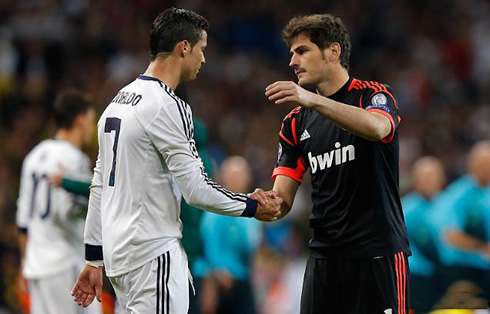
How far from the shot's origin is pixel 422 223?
9.56 metres

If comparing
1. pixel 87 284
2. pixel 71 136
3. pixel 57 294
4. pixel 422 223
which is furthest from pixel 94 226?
pixel 422 223

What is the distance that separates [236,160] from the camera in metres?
9.36

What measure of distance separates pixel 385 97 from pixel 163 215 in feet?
4.35

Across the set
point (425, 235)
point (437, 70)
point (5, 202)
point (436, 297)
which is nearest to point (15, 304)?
point (5, 202)

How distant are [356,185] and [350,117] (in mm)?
491

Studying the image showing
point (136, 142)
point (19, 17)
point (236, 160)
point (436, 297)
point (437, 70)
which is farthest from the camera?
point (437, 70)

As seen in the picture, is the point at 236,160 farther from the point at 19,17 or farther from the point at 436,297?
the point at 19,17

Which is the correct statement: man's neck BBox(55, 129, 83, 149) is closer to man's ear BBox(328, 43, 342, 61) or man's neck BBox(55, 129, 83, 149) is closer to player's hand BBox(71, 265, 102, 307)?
player's hand BBox(71, 265, 102, 307)

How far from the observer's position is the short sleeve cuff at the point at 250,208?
4730mm

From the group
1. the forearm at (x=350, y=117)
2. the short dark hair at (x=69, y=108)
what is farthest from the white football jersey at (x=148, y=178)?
the short dark hair at (x=69, y=108)

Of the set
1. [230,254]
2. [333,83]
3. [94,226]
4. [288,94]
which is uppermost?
[333,83]

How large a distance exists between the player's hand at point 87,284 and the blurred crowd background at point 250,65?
674 cm

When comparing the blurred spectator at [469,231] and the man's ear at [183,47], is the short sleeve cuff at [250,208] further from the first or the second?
the blurred spectator at [469,231]

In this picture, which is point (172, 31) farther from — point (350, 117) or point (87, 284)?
point (87, 284)
